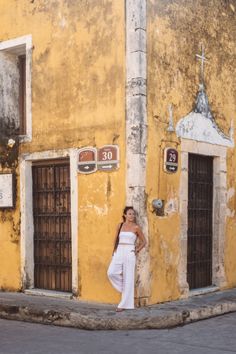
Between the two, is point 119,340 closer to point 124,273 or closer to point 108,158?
point 124,273

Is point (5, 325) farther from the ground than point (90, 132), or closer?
closer

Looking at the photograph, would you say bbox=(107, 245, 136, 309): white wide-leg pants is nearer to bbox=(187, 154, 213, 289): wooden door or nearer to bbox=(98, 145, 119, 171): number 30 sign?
bbox=(98, 145, 119, 171): number 30 sign

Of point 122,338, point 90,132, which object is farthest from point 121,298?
point 90,132

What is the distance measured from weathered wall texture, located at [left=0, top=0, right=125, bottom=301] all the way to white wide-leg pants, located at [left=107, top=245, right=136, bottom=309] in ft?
1.28

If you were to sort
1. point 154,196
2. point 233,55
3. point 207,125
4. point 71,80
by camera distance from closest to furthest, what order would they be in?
point 154,196, point 71,80, point 207,125, point 233,55

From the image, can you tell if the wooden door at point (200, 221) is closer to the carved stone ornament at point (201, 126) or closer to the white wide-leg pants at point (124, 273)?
the carved stone ornament at point (201, 126)

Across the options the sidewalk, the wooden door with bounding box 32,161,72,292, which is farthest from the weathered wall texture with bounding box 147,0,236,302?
the wooden door with bounding box 32,161,72,292

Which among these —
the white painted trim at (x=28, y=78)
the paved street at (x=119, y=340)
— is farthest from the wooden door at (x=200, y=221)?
the white painted trim at (x=28, y=78)

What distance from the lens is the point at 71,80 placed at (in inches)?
377

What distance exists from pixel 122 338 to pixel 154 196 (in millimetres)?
2438

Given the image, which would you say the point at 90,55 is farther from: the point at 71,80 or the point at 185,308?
the point at 185,308

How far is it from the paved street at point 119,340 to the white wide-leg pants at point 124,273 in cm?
78

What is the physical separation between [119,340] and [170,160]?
320 centimetres

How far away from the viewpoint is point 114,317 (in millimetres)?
7879
